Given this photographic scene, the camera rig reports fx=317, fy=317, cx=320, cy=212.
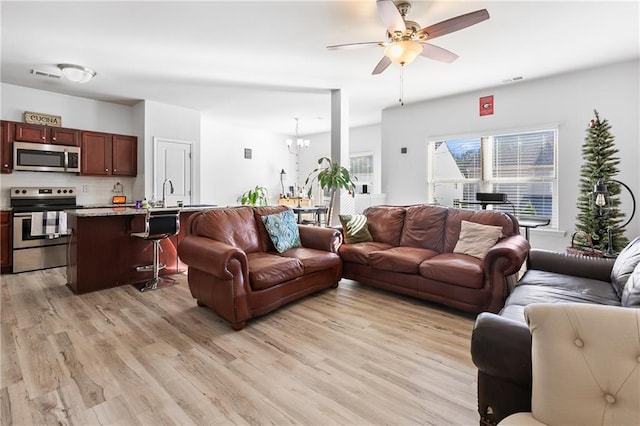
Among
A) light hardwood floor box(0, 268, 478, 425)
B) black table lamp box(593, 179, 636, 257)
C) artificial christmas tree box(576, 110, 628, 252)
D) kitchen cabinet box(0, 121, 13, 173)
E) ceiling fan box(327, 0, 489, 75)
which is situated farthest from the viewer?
kitchen cabinet box(0, 121, 13, 173)

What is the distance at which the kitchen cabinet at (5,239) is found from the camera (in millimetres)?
4281

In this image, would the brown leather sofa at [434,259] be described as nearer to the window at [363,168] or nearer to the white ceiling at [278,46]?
the white ceiling at [278,46]

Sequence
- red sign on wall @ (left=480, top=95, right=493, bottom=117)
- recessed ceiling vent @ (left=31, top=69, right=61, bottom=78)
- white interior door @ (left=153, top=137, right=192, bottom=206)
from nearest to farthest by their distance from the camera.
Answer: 1. recessed ceiling vent @ (left=31, top=69, right=61, bottom=78)
2. red sign on wall @ (left=480, top=95, right=493, bottom=117)
3. white interior door @ (left=153, top=137, right=192, bottom=206)

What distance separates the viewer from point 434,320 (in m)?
2.77

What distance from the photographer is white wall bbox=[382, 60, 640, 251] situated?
3.84 meters

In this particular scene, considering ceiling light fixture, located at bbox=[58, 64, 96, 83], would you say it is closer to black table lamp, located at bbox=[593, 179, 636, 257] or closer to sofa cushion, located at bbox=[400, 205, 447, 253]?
sofa cushion, located at bbox=[400, 205, 447, 253]

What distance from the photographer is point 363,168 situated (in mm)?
7777

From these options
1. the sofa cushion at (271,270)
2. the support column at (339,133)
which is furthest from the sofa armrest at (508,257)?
the support column at (339,133)

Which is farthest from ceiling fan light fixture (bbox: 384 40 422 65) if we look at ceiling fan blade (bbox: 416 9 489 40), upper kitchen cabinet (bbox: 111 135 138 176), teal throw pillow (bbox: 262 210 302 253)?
upper kitchen cabinet (bbox: 111 135 138 176)

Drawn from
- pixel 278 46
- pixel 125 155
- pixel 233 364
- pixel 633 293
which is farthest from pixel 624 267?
pixel 125 155

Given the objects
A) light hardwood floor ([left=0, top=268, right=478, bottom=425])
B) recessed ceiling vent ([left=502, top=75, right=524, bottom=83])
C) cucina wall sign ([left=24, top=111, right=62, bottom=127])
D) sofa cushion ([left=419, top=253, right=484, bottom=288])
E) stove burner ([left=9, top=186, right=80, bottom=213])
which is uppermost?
recessed ceiling vent ([left=502, top=75, right=524, bottom=83])

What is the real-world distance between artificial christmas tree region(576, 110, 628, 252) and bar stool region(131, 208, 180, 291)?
196 inches

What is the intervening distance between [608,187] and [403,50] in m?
3.13

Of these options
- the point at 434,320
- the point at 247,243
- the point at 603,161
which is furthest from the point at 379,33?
the point at 603,161
